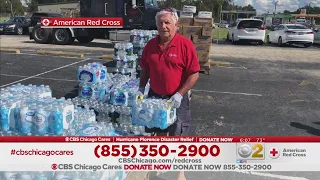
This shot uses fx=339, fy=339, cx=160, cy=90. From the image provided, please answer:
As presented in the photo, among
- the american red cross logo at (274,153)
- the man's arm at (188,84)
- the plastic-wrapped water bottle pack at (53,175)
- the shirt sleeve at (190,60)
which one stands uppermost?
the shirt sleeve at (190,60)

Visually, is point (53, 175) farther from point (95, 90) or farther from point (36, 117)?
point (95, 90)

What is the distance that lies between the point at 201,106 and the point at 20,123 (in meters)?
4.75

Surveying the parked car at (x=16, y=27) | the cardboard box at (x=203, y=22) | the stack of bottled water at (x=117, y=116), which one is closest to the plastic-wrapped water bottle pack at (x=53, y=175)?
the stack of bottled water at (x=117, y=116)

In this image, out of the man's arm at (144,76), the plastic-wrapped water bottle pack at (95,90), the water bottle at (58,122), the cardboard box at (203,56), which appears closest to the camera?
the water bottle at (58,122)

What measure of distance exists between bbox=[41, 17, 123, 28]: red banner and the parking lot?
4.56 meters

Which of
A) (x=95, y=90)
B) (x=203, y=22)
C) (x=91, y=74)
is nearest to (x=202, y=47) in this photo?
(x=203, y=22)

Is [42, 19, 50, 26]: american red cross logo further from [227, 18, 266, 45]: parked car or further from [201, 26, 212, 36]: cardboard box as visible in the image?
[201, 26, 212, 36]: cardboard box

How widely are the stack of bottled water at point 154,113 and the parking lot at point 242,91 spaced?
66 cm

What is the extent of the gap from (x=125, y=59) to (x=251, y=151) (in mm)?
7307

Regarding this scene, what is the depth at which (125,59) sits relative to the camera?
10.0m

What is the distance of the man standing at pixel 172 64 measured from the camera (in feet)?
12.3

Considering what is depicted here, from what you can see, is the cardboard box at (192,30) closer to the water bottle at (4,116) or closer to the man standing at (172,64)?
the man standing at (172,64)

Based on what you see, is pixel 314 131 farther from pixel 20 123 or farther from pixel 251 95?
pixel 20 123

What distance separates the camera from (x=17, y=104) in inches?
163
